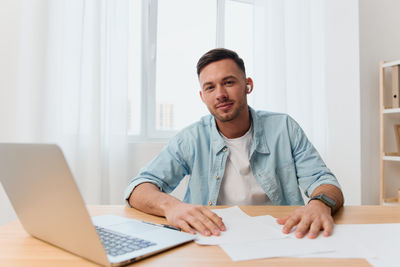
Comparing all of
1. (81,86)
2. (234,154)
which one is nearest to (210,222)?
(234,154)

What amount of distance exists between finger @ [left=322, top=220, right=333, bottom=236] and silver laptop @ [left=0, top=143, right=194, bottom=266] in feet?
0.94

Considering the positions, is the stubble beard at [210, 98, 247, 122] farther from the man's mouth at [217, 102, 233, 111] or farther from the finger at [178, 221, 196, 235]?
the finger at [178, 221, 196, 235]

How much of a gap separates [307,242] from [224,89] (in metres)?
0.81

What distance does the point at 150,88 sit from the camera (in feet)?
7.83

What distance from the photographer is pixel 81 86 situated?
197 cm

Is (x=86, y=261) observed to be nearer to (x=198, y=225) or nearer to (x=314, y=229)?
(x=198, y=225)

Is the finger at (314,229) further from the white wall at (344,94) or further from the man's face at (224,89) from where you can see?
the white wall at (344,94)

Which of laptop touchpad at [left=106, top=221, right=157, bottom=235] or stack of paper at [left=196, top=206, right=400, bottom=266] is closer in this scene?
stack of paper at [left=196, top=206, right=400, bottom=266]

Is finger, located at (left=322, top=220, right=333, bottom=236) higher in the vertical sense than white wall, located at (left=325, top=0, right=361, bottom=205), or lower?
lower

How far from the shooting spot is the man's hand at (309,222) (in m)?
0.71

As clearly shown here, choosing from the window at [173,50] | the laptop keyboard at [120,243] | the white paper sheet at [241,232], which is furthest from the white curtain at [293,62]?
the laptop keyboard at [120,243]

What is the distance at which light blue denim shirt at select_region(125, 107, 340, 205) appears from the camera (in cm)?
129

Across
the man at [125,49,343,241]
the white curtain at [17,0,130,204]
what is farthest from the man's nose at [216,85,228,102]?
the white curtain at [17,0,130,204]

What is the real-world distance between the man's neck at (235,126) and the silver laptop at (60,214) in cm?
73
